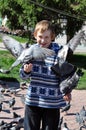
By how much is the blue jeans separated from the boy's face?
2.04ft

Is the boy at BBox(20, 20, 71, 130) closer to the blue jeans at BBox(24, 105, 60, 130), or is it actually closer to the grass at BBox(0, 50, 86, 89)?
the blue jeans at BBox(24, 105, 60, 130)

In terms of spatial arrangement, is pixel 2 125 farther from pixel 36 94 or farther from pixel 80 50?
pixel 80 50

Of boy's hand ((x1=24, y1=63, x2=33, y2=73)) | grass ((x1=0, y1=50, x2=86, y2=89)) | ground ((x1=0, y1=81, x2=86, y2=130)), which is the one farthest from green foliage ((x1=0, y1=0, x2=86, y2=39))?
boy's hand ((x1=24, y1=63, x2=33, y2=73))

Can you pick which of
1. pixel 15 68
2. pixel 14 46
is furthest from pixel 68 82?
pixel 15 68

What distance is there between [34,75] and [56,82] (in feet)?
0.73

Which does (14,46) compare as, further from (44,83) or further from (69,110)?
(69,110)

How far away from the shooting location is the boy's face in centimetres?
461

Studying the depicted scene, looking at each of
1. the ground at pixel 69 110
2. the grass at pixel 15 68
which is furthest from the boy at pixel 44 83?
the grass at pixel 15 68

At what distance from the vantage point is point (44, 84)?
4.66m

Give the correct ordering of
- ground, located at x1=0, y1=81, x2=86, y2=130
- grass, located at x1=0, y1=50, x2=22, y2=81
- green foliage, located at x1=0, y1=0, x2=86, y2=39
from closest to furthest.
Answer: ground, located at x1=0, y1=81, x2=86, y2=130
grass, located at x1=0, y1=50, x2=22, y2=81
green foliage, located at x1=0, y1=0, x2=86, y2=39

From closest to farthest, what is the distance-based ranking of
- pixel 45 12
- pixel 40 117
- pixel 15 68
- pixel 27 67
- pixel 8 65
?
pixel 27 67
pixel 40 117
pixel 15 68
pixel 8 65
pixel 45 12

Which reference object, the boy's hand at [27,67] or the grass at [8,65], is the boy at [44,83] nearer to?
the boy's hand at [27,67]

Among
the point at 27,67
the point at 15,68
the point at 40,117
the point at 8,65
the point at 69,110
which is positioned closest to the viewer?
the point at 27,67

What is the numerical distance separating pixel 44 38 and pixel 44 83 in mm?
427
